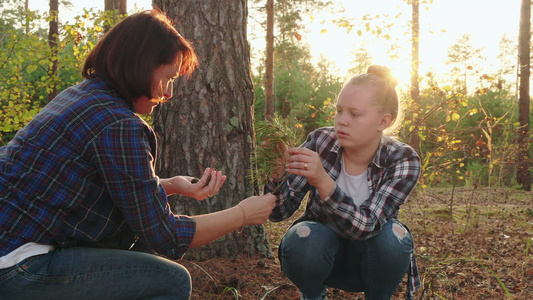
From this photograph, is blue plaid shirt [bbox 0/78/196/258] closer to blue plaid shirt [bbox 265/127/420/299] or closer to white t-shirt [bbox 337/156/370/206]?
blue plaid shirt [bbox 265/127/420/299]

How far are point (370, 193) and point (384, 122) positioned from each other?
0.35m

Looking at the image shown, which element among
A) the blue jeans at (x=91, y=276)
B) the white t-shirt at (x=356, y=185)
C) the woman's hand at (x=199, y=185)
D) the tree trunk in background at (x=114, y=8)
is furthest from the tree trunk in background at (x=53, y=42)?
the blue jeans at (x=91, y=276)

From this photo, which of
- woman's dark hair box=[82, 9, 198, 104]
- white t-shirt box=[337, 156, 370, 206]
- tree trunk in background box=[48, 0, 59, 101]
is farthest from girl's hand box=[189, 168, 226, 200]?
tree trunk in background box=[48, 0, 59, 101]

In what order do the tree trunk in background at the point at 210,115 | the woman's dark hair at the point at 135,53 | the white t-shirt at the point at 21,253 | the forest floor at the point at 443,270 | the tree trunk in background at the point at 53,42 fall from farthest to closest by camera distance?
the tree trunk in background at the point at 53,42 → the tree trunk in background at the point at 210,115 → the forest floor at the point at 443,270 → the woman's dark hair at the point at 135,53 → the white t-shirt at the point at 21,253

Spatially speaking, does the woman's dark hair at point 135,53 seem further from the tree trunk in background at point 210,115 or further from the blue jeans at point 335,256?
the tree trunk in background at point 210,115

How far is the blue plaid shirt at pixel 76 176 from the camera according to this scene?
55.8 inches

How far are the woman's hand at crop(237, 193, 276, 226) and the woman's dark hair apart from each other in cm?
56

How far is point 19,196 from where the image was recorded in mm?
1411

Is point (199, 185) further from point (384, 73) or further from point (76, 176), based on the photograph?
point (384, 73)

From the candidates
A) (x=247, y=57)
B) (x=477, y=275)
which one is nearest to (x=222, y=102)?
(x=247, y=57)

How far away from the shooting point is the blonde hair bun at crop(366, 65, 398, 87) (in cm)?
216

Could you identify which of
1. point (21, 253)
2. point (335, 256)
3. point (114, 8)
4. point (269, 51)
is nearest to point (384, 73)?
point (335, 256)

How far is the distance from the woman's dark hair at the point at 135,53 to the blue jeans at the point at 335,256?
935 millimetres

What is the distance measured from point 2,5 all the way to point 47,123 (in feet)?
107
